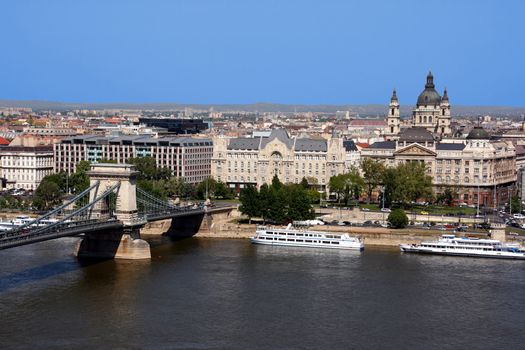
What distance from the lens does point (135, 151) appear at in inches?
3344

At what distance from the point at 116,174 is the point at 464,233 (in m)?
19.3

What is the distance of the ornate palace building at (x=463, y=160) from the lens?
78.1m

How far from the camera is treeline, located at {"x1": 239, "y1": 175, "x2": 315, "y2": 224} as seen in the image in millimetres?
61594

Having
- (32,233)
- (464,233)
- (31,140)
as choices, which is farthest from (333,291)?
(31,140)

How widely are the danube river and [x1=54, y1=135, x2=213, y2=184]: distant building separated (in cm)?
3146

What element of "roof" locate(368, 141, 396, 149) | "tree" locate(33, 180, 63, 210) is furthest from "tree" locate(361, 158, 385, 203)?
"tree" locate(33, 180, 63, 210)

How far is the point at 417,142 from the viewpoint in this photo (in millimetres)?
81250

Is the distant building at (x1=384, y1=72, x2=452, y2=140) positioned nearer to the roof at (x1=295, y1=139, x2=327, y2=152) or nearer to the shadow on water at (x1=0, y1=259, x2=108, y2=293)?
the roof at (x1=295, y1=139, x2=327, y2=152)

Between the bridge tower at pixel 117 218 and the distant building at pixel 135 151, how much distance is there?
32.5m

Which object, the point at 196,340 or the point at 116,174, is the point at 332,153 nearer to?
the point at 116,174

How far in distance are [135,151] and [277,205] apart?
2601cm

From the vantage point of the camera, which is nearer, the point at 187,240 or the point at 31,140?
the point at 187,240

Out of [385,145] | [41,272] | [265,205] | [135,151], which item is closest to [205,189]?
[135,151]

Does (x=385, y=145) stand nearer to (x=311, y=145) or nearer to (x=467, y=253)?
(x=311, y=145)
